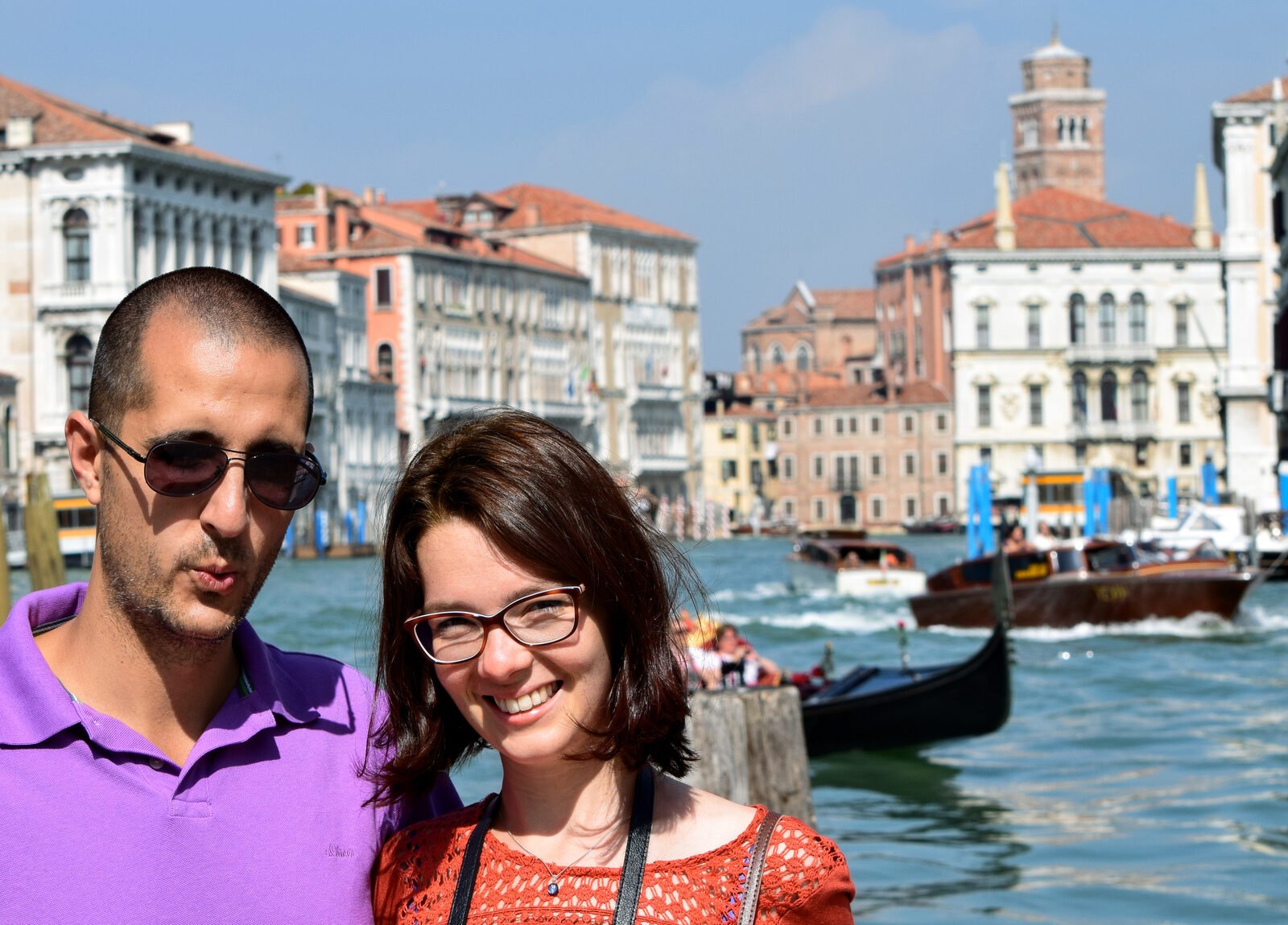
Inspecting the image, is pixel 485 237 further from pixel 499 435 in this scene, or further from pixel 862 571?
pixel 499 435

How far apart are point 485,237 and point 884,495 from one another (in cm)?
1550

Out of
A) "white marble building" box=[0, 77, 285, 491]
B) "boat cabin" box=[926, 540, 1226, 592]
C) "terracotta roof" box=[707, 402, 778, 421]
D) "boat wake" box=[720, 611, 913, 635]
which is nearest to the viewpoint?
"boat cabin" box=[926, 540, 1226, 592]

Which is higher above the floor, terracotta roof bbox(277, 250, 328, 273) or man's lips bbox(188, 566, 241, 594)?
terracotta roof bbox(277, 250, 328, 273)

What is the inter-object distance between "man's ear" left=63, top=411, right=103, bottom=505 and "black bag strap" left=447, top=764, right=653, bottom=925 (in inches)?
17.7

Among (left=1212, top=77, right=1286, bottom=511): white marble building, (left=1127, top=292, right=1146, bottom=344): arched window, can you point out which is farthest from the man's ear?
(left=1127, top=292, right=1146, bottom=344): arched window

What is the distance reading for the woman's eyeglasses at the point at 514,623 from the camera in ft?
6.06

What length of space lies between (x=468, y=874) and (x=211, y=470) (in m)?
0.40

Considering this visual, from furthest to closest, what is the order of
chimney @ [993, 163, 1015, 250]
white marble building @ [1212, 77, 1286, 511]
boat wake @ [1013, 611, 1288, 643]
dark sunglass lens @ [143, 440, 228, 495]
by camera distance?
chimney @ [993, 163, 1015, 250] → white marble building @ [1212, 77, 1286, 511] → boat wake @ [1013, 611, 1288, 643] → dark sunglass lens @ [143, 440, 228, 495]

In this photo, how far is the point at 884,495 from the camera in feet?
232

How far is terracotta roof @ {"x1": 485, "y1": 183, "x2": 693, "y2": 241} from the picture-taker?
65375 mm

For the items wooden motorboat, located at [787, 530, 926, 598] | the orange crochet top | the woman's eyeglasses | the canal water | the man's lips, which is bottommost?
the canal water

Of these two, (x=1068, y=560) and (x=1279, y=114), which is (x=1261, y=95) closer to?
(x=1279, y=114)

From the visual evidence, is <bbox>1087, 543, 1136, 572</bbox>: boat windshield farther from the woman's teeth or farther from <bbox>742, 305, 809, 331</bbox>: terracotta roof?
<bbox>742, 305, 809, 331</bbox>: terracotta roof

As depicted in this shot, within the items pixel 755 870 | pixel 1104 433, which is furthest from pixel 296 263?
pixel 755 870
